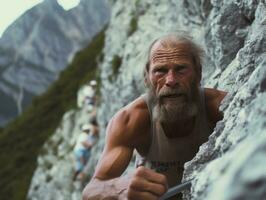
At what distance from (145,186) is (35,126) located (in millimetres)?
40274

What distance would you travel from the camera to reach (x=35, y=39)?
361 ft

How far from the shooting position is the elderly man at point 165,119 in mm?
4250

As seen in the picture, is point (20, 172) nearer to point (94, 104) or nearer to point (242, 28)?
point (94, 104)

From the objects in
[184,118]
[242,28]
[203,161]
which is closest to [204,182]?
[203,161]

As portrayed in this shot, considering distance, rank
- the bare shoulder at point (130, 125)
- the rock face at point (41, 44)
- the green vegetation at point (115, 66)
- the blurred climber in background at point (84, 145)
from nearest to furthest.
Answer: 1. the bare shoulder at point (130, 125)
2. the blurred climber in background at point (84, 145)
3. the green vegetation at point (115, 66)
4. the rock face at point (41, 44)

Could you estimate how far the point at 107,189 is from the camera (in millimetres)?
3910

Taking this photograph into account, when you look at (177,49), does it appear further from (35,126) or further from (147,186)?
(35,126)

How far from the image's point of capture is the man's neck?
4438 millimetres

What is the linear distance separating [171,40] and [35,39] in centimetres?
10797

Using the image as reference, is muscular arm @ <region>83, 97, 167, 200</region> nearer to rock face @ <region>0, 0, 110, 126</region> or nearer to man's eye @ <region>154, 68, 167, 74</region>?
man's eye @ <region>154, 68, 167, 74</region>

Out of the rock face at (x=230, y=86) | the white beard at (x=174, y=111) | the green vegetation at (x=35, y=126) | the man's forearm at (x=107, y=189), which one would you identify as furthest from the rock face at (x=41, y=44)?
the man's forearm at (x=107, y=189)

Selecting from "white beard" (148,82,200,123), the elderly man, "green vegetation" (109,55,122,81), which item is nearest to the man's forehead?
the elderly man

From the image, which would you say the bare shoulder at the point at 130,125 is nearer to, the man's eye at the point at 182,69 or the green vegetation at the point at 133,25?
the man's eye at the point at 182,69

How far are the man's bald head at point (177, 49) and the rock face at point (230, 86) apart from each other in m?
0.27
